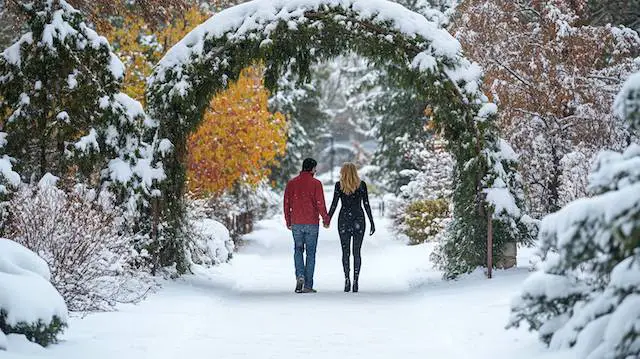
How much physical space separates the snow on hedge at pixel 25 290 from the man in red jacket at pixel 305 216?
5.65 meters

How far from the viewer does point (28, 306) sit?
25.8 ft

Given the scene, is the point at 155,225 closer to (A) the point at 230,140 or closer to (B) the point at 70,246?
(B) the point at 70,246

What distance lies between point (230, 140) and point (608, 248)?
52.7 feet

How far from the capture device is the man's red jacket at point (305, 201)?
546 inches

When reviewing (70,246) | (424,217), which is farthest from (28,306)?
(424,217)

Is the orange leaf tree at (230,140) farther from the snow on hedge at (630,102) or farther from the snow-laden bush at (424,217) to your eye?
the snow on hedge at (630,102)

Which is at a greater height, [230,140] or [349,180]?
[230,140]

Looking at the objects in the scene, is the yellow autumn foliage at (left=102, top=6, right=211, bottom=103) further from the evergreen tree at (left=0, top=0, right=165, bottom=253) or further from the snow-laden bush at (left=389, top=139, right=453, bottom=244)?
the evergreen tree at (left=0, top=0, right=165, bottom=253)

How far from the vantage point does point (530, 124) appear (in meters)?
16.8

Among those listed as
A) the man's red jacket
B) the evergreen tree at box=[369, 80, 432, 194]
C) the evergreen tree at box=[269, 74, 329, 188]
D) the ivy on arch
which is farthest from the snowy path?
the evergreen tree at box=[269, 74, 329, 188]

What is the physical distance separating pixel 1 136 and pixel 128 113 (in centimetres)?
181

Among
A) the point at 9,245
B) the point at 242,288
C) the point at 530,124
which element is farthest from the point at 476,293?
the point at 9,245

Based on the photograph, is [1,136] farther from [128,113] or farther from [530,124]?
[530,124]

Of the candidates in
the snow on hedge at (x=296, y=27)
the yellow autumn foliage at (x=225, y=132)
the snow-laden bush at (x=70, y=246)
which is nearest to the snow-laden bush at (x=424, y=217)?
the yellow autumn foliage at (x=225, y=132)
